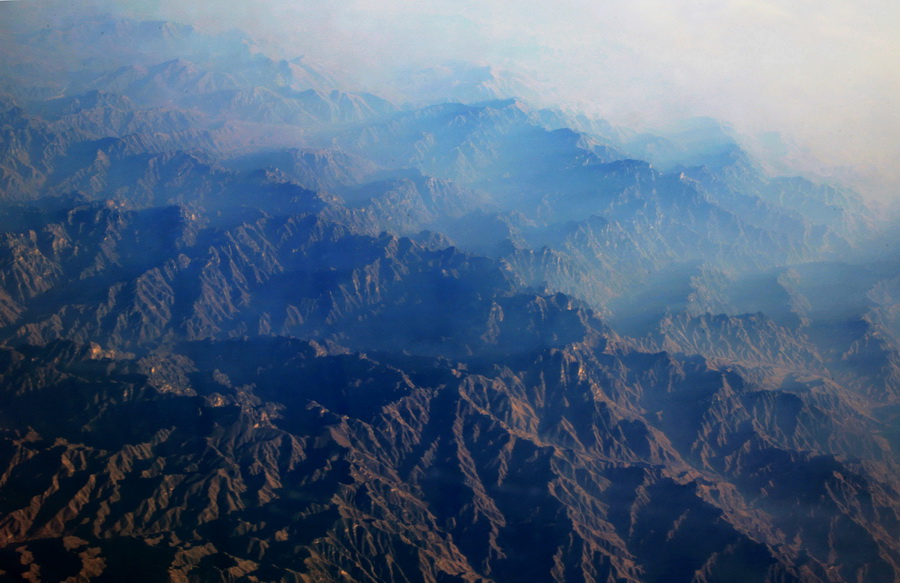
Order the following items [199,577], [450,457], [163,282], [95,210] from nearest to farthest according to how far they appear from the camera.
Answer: [199,577]
[450,457]
[163,282]
[95,210]

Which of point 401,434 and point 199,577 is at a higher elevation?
point 199,577

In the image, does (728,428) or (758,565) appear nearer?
(758,565)

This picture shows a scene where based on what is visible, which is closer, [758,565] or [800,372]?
[758,565]

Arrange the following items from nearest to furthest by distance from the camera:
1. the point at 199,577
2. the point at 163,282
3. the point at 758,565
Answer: the point at 199,577, the point at 758,565, the point at 163,282

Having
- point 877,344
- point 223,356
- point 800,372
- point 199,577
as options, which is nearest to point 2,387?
point 223,356

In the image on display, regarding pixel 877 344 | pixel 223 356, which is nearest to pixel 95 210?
pixel 223 356

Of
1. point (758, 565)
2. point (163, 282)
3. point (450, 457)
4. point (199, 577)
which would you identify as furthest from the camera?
point (163, 282)

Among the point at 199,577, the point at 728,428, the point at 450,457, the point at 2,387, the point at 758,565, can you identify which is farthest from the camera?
the point at 728,428

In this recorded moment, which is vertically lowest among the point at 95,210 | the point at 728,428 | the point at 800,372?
the point at 800,372

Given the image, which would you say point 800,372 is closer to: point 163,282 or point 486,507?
point 486,507

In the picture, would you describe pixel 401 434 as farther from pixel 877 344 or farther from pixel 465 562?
pixel 877 344
